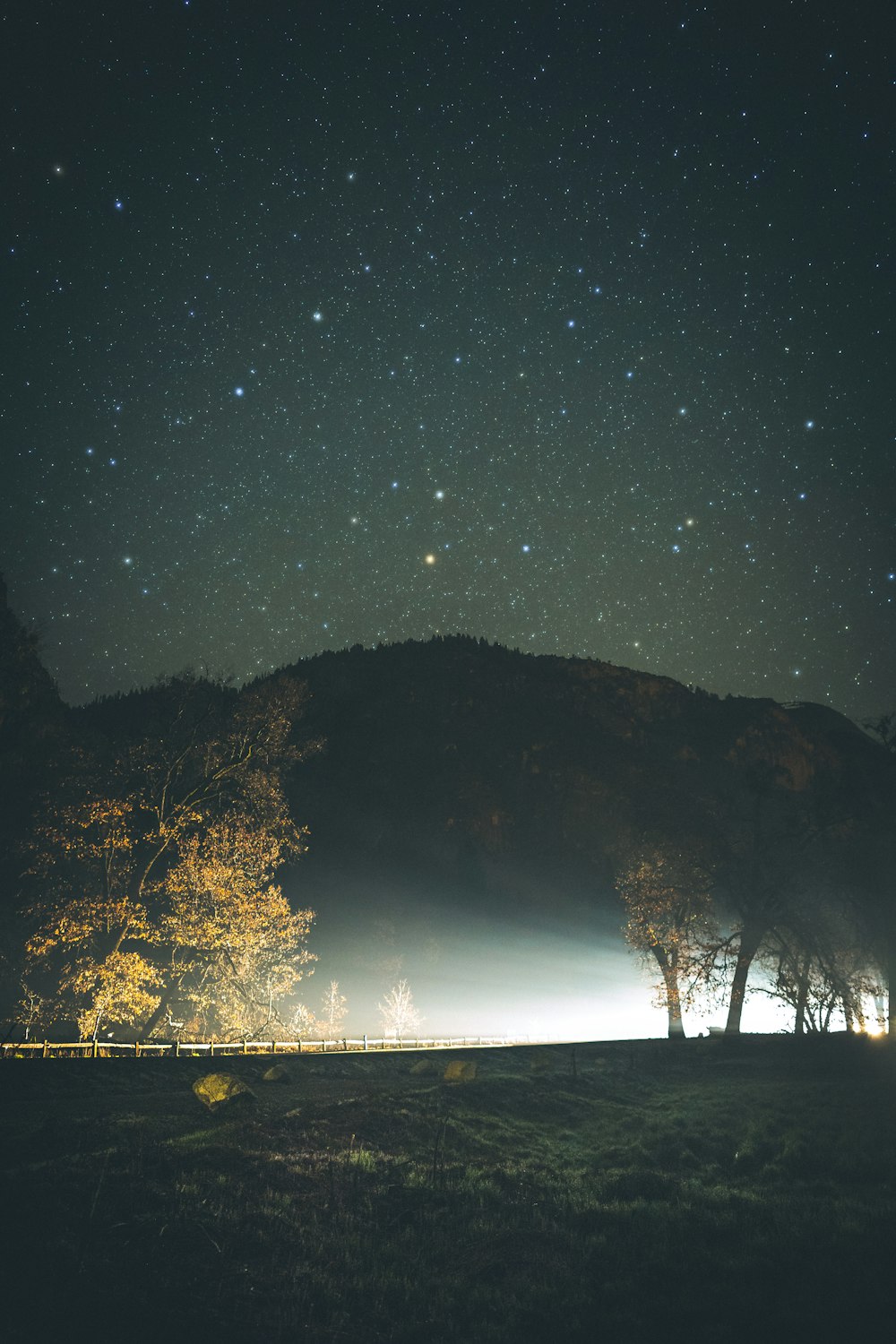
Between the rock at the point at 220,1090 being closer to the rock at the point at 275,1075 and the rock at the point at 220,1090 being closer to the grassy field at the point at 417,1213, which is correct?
the grassy field at the point at 417,1213

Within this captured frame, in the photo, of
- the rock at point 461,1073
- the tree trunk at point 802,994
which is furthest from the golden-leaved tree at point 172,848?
the tree trunk at point 802,994

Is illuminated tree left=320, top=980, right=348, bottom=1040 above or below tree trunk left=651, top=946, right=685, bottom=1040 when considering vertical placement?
below

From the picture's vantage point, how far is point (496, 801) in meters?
173

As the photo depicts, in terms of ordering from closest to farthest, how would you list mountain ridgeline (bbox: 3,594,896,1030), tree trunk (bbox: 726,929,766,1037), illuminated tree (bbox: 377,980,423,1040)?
tree trunk (bbox: 726,929,766,1037) < mountain ridgeline (bbox: 3,594,896,1030) < illuminated tree (bbox: 377,980,423,1040)

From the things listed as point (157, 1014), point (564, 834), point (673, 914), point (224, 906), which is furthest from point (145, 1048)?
point (564, 834)

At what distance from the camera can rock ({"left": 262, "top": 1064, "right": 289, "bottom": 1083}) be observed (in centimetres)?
1905

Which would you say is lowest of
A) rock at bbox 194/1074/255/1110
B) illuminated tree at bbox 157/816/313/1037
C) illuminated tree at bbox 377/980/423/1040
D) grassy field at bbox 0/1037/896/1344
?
illuminated tree at bbox 377/980/423/1040

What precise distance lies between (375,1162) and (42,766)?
2950 centimetres

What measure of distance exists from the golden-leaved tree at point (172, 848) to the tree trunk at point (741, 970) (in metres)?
19.1

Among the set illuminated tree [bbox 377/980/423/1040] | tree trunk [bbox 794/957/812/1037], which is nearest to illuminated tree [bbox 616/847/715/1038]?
tree trunk [bbox 794/957/812/1037]

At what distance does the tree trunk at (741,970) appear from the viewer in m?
32.5

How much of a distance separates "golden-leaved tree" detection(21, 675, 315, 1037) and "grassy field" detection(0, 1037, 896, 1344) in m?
7.35

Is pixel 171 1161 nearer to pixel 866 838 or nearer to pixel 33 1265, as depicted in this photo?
pixel 33 1265

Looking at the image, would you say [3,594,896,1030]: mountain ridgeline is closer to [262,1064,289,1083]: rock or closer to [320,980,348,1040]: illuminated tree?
[262,1064,289,1083]: rock
